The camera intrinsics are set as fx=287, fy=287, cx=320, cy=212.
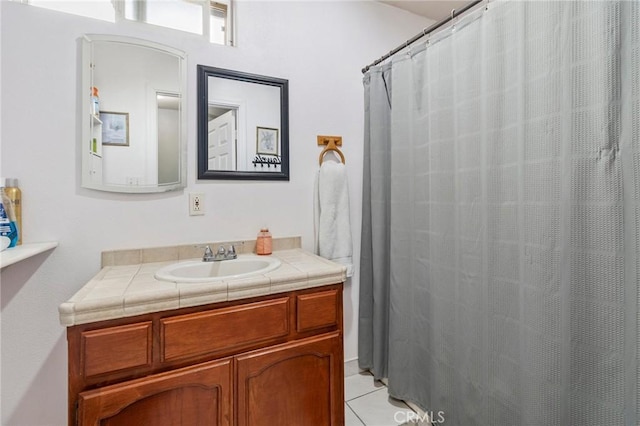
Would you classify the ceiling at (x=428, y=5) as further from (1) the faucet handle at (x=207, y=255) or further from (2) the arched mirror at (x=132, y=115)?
(1) the faucet handle at (x=207, y=255)

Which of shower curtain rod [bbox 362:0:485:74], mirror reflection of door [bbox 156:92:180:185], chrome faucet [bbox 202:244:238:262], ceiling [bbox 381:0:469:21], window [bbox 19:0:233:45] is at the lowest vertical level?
chrome faucet [bbox 202:244:238:262]

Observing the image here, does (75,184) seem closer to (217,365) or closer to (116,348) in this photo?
(116,348)

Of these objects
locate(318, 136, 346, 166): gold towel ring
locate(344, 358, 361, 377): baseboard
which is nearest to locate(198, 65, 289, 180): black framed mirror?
locate(318, 136, 346, 166): gold towel ring

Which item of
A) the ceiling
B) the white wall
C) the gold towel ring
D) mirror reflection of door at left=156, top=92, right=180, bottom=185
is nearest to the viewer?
the white wall

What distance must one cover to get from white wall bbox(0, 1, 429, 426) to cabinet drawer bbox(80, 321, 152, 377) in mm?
571

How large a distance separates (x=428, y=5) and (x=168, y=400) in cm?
264

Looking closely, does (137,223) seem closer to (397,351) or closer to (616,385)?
(397,351)

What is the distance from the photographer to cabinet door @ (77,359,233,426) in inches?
33.3

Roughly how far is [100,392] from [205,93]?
1.30 meters

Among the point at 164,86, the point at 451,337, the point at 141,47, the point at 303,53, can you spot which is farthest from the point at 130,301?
the point at 303,53

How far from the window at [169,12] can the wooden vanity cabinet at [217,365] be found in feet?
4.47

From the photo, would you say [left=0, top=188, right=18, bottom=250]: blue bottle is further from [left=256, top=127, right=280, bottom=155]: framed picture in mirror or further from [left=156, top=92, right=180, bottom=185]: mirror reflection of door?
[left=256, top=127, right=280, bottom=155]: framed picture in mirror

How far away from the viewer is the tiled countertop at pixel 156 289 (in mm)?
842

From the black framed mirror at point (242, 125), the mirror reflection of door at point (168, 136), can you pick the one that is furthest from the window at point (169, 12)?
the mirror reflection of door at point (168, 136)
